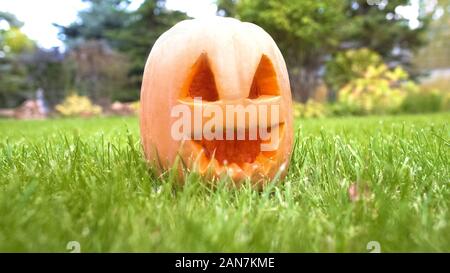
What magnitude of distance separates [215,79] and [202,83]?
126 millimetres

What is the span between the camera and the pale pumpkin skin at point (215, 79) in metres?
1.58

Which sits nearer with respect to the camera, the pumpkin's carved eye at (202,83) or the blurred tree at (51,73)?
the pumpkin's carved eye at (202,83)

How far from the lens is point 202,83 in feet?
5.56

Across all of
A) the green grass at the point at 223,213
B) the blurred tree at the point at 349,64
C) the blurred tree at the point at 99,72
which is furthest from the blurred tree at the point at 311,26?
the green grass at the point at 223,213

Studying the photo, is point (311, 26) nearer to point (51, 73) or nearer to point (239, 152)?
point (51, 73)

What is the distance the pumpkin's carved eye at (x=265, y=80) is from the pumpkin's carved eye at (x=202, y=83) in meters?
0.16

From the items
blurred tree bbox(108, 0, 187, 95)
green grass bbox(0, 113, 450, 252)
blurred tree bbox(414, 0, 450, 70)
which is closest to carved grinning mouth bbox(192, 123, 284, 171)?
green grass bbox(0, 113, 450, 252)

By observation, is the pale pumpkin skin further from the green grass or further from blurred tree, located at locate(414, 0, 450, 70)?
blurred tree, located at locate(414, 0, 450, 70)

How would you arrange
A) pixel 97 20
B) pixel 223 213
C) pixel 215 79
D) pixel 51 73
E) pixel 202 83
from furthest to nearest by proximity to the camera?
1. pixel 97 20
2. pixel 51 73
3. pixel 202 83
4. pixel 215 79
5. pixel 223 213

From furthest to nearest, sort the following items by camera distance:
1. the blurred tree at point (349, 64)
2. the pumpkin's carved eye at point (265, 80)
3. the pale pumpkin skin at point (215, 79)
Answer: the blurred tree at point (349, 64), the pumpkin's carved eye at point (265, 80), the pale pumpkin skin at point (215, 79)

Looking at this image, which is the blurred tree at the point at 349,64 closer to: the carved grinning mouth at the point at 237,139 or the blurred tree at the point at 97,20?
the blurred tree at the point at 97,20

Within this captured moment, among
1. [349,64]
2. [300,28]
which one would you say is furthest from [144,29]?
[349,64]

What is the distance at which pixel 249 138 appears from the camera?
5.53ft

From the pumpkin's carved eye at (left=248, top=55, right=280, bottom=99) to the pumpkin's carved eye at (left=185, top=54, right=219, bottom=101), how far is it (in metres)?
0.16
